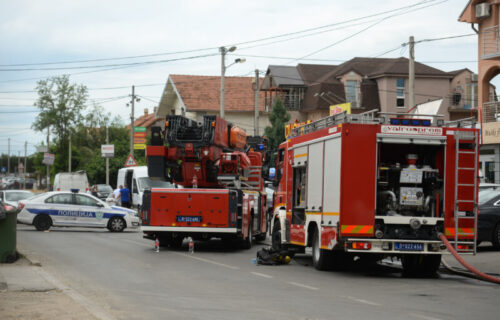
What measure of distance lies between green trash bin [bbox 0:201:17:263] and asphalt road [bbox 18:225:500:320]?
741 millimetres

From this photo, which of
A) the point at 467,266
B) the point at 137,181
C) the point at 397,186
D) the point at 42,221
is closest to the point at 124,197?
the point at 137,181

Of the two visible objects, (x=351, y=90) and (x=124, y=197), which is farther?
(x=351, y=90)

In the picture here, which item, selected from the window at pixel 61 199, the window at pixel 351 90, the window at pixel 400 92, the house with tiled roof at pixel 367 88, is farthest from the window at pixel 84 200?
the window at pixel 400 92

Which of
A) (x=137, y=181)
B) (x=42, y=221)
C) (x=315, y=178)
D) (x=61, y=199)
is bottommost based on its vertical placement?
(x=42, y=221)

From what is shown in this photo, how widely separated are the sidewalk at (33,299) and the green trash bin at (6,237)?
1449mm

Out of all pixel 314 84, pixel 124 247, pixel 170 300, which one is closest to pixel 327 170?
pixel 170 300

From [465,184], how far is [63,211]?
17866 mm

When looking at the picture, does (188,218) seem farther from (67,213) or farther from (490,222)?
(67,213)

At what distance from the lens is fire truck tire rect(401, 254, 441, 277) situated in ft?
50.9

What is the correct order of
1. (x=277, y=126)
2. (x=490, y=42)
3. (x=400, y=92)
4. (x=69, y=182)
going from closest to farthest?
(x=490, y=42) → (x=277, y=126) → (x=69, y=182) → (x=400, y=92)

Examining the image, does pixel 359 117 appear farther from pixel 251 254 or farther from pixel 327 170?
pixel 251 254

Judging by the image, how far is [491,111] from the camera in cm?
3578

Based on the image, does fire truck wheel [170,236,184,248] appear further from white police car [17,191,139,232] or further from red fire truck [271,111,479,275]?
white police car [17,191,139,232]

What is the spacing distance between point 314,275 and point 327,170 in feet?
6.66
